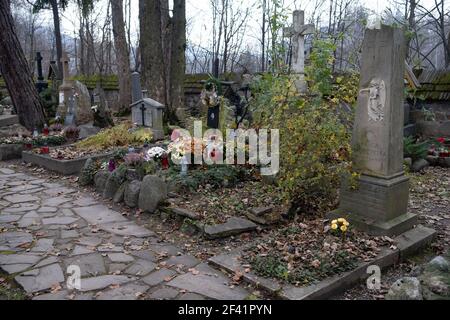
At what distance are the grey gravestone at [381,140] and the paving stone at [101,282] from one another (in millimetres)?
2456

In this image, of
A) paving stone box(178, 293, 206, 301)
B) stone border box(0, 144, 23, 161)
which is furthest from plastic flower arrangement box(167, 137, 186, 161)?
stone border box(0, 144, 23, 161)

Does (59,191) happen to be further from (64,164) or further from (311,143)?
(311,143)

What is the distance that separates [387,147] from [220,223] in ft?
6.53

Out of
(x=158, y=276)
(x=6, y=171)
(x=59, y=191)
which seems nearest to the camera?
(x=158, y=276)

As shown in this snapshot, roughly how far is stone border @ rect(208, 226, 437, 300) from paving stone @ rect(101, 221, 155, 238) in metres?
1.15

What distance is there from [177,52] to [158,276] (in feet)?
31.6

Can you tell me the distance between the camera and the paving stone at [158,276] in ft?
11.7

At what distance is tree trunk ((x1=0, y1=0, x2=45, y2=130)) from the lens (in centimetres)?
1034

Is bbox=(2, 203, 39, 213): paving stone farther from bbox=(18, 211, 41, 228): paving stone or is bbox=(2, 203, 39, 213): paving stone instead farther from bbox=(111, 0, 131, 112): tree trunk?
bbox=(111, 0, 131, 112): tree trunk

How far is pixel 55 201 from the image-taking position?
5.95 metres

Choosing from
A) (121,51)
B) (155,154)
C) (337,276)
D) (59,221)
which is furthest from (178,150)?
(121,51)

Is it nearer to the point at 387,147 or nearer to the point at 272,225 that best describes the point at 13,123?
the point at 272,225

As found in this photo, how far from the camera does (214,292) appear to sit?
11.1ft
